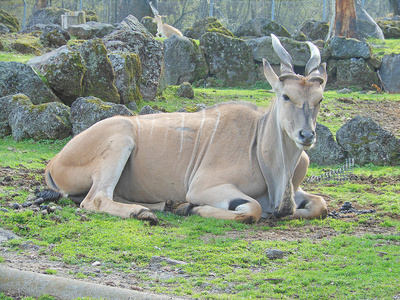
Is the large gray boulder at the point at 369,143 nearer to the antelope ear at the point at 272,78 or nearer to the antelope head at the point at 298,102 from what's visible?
the antelope head at the point at 298,102

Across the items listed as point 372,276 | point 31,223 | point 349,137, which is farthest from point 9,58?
point 372,276

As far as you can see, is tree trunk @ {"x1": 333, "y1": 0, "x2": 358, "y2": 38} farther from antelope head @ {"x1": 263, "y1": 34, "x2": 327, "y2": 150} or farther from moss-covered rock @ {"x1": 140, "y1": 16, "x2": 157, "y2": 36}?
antelope head @ {"x1": 263, "y1": 34, "x2": 327, "y2": 150}

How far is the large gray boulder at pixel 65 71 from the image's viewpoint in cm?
803

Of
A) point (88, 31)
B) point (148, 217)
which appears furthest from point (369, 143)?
point (88, 31)

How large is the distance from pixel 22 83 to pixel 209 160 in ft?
14.7

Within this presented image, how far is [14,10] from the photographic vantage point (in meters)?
31.1

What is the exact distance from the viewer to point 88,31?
15.9 m

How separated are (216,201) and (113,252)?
4.76ft

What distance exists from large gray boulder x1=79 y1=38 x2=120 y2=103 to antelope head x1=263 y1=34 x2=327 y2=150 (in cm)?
433

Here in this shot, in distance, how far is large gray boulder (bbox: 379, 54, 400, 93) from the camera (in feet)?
43.8

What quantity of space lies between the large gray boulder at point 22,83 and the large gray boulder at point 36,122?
2.11 ft

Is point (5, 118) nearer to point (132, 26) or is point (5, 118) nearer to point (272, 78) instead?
point (132, 26)

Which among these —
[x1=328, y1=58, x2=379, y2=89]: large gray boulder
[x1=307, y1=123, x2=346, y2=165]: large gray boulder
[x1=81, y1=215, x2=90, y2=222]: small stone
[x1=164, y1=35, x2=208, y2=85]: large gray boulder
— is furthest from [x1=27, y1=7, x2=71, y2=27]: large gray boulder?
[x1=81, y1=215, x2=90, y2=222]: small stone

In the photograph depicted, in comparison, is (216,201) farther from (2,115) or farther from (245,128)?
(2,115)
